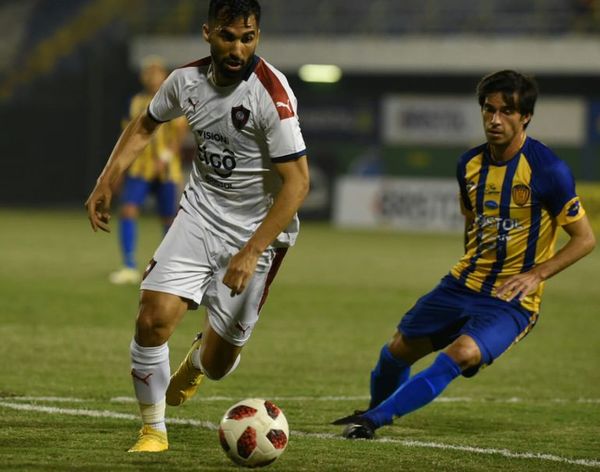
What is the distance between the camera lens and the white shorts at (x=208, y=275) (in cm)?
564

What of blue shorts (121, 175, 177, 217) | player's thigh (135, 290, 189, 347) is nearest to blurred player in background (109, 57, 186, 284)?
blue shorts (121, 175, 177, 217)

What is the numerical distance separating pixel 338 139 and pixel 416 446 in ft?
68.7

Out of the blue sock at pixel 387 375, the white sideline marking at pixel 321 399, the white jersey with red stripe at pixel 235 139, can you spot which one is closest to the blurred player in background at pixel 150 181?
the white sideline marking at pixel 321 399

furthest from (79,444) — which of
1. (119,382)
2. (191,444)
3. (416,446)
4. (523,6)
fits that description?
(523,6)

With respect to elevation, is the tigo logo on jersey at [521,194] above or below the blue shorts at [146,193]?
above

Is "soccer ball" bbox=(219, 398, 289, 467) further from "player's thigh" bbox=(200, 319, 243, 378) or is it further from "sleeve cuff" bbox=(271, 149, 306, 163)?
"sleeve cuff" bbox=(271, 149, 306, 163)

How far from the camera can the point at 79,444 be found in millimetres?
5770

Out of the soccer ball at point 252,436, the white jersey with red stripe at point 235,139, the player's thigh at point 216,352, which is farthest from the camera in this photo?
the player's thigh at point 216,352

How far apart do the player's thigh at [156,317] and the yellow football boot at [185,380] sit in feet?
2.95

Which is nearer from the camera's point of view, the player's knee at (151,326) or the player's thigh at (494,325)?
the player's knee at (151,326)

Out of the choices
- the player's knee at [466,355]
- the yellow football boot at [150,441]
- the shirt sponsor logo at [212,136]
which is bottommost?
the yellow football boot at [150,441]

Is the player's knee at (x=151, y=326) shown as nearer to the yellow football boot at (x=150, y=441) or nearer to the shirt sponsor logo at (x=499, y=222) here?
the yellow football boot at (x=150, y=441)

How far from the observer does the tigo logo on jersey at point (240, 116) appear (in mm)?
5602

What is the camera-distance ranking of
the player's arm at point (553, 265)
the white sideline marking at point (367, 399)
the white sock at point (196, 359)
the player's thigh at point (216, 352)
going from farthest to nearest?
1. the white sideline marking at point (367, 399)
2. the white sock at point (196, 359)
3. the player's thigh at point (216, 352)
4. the player's arm at point (553, 265)
